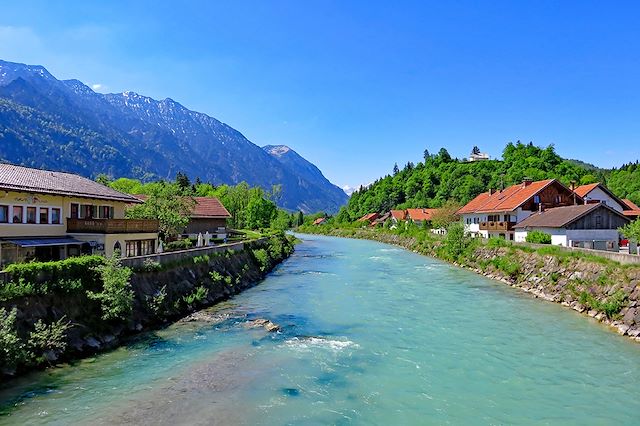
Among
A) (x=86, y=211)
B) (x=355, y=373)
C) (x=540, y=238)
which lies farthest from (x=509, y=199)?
(x=86, y=211)

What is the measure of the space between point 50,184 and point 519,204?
4740 cm

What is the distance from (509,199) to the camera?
56469 millimetres

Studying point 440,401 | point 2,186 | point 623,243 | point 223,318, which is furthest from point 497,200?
point 2,186

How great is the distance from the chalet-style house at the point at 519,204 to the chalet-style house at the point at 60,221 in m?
40.5

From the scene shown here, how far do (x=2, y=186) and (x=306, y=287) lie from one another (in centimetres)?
2125

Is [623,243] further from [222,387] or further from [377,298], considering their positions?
[222,387]

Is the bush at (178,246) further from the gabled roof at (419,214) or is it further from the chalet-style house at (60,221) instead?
the gabled roof at (419,214)

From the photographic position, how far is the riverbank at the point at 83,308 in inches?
620

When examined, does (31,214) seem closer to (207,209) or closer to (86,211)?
(86,211)

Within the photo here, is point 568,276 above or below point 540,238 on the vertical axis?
below

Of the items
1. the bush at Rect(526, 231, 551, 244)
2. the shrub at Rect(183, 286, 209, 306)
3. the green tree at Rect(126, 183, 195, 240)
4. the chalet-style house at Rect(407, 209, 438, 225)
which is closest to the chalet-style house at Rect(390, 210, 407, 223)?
the chalet-style house at Rect(407, 209, 438, 225)

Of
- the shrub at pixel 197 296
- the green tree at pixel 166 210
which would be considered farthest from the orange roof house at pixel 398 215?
the shrub at pixel 197 296

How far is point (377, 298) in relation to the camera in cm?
3050

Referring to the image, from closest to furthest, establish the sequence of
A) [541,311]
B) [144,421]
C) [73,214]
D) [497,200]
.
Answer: [144,421] → [541,311] → [73,214] → [497,200]
